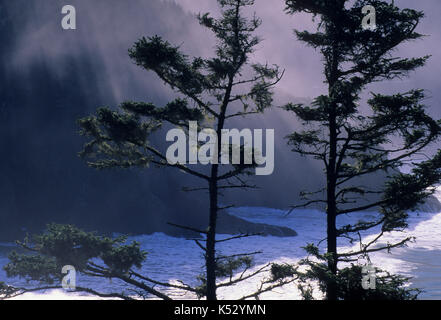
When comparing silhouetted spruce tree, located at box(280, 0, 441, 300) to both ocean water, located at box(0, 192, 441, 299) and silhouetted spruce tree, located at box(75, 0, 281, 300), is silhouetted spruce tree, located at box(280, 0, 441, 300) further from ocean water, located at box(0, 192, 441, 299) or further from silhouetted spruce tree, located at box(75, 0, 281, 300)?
ocean water, located at box(0, 192, 441, 299)

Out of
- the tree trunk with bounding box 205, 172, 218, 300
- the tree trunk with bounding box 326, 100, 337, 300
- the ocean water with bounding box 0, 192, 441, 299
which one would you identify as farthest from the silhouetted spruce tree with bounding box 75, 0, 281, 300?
the ocean water with bounding box 0, 192, 441, 299

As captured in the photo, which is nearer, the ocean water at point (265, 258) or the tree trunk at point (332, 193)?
the tree trunk at point (332, 193)

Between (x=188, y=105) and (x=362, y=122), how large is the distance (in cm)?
405

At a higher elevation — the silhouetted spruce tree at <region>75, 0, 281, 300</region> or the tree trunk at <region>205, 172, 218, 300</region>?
the silhouetted spruce tree at <region>75, 0, 281, 300</region>

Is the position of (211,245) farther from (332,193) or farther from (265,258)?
(265,258)

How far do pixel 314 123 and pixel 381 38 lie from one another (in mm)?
2323

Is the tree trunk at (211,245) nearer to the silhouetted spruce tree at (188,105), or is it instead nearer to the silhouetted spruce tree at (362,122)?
the silhouetted spruce tree at (188,105)

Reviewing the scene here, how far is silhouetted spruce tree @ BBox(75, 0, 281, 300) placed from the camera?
7.76 meters

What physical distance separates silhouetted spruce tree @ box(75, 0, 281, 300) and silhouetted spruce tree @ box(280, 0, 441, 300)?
141cm

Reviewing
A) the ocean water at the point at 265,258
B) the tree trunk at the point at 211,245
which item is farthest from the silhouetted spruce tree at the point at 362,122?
the ocean water at the point at 265,258

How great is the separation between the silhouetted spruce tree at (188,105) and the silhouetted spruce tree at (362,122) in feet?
4.62

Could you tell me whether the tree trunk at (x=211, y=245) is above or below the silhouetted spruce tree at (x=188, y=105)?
below

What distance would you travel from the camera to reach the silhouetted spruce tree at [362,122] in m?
6.91

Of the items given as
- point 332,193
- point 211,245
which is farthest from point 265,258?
point 332,193
